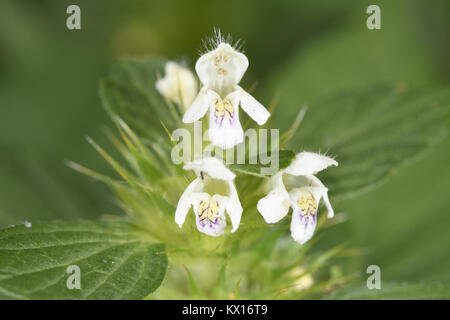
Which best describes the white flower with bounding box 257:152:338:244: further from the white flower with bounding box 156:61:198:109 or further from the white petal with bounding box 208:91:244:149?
the white flower with bounding box 156:61:198:109

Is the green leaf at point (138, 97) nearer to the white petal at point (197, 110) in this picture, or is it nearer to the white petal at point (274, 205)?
the white petal at point (197, 110)

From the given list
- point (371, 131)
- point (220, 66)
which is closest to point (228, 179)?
point (220, 66)

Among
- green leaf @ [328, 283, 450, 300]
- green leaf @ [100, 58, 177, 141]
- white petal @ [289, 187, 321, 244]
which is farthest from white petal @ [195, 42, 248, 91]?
green leaf @ [328, 283, 450, 300]

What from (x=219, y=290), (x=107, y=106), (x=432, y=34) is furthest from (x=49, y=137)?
(x=432, y=34)

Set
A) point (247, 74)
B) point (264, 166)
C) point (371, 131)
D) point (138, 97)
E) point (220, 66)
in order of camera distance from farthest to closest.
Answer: point (247, 74), point (371, 131), point (138, 97), point (220, 66), point (264, 166)

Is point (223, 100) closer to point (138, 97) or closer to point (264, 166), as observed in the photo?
point (264, 166)

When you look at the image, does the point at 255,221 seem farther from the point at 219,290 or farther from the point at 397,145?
the point at 397,145
